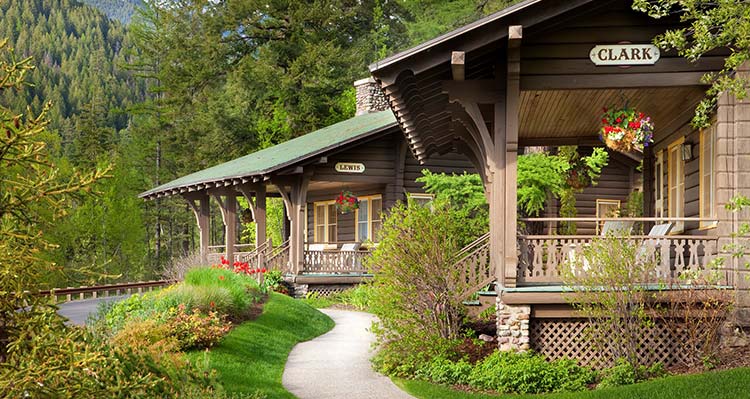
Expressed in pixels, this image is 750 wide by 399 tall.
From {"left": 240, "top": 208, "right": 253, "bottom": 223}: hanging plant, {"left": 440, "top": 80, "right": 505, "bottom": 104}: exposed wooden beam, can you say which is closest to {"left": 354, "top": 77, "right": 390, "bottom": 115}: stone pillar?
{"left": 240, "top": 208, "right": 253, "bottom": 223}: hanging plant

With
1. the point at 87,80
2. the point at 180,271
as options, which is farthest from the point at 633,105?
the point at 87,80

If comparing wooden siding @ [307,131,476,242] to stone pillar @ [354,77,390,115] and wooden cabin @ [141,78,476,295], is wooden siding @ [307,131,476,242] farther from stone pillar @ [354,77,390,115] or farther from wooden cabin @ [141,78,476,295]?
stone pillar @ [354,77,390,115]

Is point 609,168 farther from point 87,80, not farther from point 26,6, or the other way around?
point 26,6

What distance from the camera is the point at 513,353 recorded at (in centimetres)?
1211

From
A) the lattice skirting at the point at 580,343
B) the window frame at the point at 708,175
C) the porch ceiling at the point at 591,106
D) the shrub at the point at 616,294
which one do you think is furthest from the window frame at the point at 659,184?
the shrub at the point at 616,294

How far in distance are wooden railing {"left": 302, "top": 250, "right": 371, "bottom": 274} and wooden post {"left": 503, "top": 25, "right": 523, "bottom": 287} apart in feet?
44.4

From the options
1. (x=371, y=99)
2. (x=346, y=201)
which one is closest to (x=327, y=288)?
(x=346, y=201)

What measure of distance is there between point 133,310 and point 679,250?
8692 millimetres

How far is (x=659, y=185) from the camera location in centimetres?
1747

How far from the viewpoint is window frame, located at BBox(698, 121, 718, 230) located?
12.9 meters

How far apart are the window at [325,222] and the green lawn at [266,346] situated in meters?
10.2

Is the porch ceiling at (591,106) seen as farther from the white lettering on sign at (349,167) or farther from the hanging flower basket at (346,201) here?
the hanging flower basket at (346,201)

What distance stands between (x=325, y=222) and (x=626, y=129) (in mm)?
19900

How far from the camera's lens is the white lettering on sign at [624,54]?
40.5 ft
